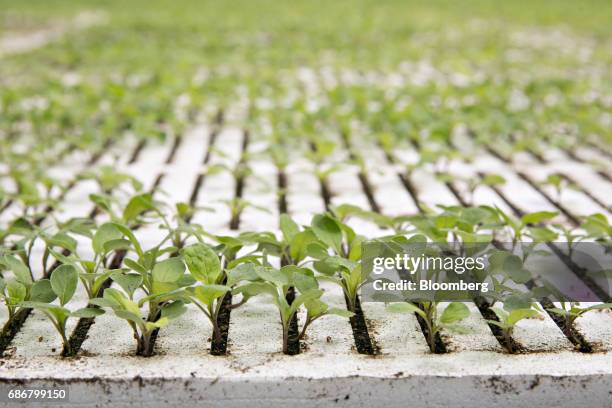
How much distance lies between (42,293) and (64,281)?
0.22 feet

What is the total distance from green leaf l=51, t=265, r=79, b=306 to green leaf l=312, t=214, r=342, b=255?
65 centimetres

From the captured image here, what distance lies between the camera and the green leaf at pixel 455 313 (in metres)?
1.75

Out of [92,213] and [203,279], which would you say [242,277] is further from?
[92,213]

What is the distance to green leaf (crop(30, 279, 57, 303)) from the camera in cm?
181

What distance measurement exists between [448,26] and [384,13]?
1.58 meters

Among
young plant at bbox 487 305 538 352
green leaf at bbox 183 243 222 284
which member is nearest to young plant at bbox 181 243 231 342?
green leaf at bbox 183 243 222 284

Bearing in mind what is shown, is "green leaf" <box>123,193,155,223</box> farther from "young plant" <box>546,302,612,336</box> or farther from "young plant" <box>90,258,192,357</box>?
"young plant" <box>546,302,612,336</box>

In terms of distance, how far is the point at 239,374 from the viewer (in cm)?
162

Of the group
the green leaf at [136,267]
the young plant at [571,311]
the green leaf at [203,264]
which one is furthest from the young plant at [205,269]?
the young plant at [571,311]

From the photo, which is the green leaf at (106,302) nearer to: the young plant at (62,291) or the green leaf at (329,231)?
the young plant at (62,291)

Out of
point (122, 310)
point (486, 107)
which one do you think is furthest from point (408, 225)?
point (486, 107)

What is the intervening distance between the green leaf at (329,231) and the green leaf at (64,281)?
0.65 metres

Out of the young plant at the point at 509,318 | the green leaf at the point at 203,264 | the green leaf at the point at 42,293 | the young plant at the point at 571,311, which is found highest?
the green leaf at the point at 203,264

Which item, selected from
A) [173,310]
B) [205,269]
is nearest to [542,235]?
[205,269]
